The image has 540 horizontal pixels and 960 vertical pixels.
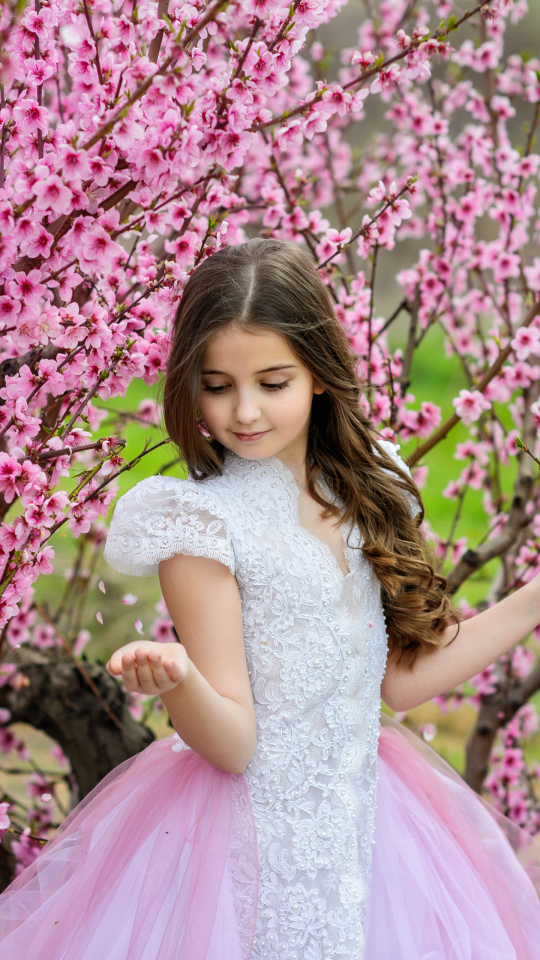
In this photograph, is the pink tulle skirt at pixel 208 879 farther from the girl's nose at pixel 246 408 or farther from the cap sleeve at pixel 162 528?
the girl's nose at pixel 246 408

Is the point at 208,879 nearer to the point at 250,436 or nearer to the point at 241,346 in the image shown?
the point at 250,436

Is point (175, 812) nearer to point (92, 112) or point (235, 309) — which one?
point (235, 309)

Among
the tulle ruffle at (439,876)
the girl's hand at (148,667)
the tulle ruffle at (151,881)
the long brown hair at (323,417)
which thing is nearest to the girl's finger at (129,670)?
the girl's hand at (148,667)

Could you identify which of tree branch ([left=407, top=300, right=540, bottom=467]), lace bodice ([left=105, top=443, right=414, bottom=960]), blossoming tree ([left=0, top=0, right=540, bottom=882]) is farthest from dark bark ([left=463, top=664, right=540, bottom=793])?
lace bodice ([left=105, top=443, right=414, bottom=960])

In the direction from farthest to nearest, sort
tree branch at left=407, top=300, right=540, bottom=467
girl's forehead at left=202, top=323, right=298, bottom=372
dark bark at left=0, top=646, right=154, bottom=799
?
dark bark at left=0, top=646, right=154, bottom=799 < tree branch at left=407, top=300, right=540, bottom=467 < girl's forehead at left=202, top=323, right=298, bottom=372

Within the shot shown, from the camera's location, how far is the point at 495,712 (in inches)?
91.0

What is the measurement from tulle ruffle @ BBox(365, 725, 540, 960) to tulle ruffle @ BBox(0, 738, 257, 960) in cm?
27

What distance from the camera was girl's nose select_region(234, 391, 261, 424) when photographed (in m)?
1.16

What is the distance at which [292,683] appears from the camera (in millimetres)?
1212

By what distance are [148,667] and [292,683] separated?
1.13ft

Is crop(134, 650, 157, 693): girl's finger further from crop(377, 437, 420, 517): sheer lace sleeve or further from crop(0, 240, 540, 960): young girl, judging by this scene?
crop(377, 437, 420, 517): sheer lace sleeve

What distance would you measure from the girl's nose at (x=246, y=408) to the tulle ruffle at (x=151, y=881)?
535 millimetres

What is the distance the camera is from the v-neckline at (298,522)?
1287 millimetres

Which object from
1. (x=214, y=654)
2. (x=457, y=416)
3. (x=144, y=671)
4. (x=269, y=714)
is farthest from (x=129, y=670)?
(x=457, y=416)
